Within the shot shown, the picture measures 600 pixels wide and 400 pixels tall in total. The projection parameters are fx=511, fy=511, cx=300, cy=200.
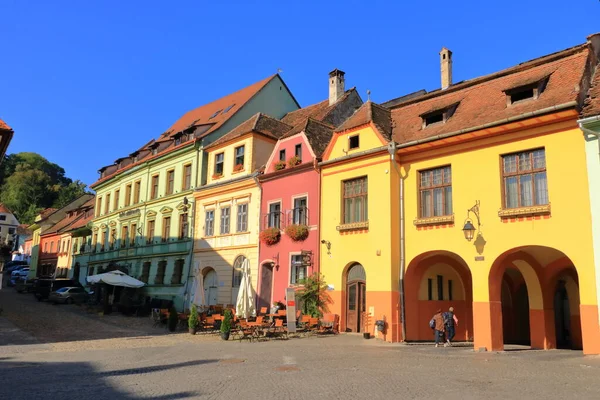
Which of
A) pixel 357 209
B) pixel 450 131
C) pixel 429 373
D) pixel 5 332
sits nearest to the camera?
pixel 429 373

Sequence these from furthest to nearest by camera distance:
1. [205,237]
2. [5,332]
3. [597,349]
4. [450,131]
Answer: [205,237] < [5,332] < [450,131] < [597,349]

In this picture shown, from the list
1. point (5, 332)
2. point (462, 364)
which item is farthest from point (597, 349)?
point (5, 332)

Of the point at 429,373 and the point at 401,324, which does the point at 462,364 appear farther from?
the point at 401,324

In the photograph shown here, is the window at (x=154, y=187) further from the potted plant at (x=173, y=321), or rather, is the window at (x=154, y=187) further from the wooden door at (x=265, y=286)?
the potted plant at (x=173, y=321)

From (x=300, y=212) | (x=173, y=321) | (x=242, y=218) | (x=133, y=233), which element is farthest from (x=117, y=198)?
(x=300, y=212)

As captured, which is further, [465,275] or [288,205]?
[288,205]

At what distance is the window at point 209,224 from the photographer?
Answer: 1151 inches

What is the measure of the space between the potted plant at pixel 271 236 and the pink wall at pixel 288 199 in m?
0.21

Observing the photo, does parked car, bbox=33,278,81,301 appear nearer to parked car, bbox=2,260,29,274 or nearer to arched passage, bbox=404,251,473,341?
arched passage, bbox=404,251,473,341

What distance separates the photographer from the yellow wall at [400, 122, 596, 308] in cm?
1503

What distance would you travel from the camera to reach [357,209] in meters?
21.3

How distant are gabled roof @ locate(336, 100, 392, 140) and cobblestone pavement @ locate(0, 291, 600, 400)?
8603 millimetres

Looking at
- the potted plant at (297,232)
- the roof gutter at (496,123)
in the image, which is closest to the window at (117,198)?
the potted plant at (297,232)

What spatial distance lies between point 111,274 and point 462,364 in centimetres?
2251
